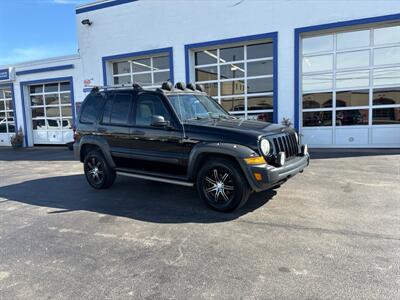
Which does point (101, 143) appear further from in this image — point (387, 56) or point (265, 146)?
point (387, 56)

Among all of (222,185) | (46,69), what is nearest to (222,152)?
(222,185)

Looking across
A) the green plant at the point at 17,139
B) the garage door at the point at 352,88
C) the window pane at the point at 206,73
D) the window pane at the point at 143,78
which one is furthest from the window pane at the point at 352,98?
the green plant at the point at 17,139

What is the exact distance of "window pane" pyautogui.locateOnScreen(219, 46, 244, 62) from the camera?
12.5m

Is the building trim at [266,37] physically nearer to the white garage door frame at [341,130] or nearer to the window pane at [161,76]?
the white garage door frame at [341,130]

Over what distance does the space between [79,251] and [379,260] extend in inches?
137

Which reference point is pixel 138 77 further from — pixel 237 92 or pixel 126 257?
pixel 126 257

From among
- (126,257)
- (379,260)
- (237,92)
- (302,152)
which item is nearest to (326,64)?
(237,92)

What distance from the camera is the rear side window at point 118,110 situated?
622 cm

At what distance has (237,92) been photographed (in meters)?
12.6

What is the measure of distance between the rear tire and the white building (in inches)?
166

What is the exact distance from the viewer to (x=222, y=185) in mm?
4973

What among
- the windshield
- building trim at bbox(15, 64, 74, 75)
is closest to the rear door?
the windshield

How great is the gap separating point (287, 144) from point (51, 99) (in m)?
14.8

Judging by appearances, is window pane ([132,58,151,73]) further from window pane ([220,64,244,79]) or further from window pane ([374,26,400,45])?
window pane ([374,26,400,45])
